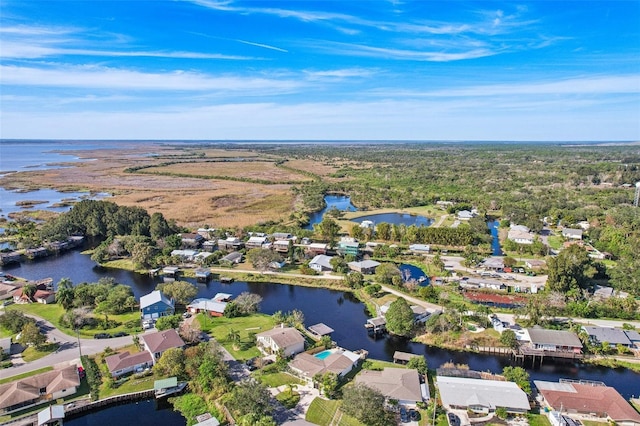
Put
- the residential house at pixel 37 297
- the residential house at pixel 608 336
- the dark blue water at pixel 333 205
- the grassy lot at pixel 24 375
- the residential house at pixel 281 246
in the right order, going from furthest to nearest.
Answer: the dark blue water at pixel 333 205 < the residential house at pixel 281 246 < the residential house at pixel 37 297 < the residential house at pixel 608 336 < the grassy lot at pixel 24 375

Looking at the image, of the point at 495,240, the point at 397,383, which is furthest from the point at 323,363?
the point at 495,240

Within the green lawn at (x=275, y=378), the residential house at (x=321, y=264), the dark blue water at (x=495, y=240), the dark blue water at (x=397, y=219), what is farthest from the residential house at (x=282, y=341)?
the dark blue water at (x=397, y=219)

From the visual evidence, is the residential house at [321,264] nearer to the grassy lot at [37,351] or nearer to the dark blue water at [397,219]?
the dark blue water at [397,219]

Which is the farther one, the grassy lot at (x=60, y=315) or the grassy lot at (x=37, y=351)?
→ the grassy lot at (x=60, y=315)

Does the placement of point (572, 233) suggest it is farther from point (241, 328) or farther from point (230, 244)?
point (241, 328)

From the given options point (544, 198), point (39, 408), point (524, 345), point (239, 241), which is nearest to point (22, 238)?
point (239, 241)
